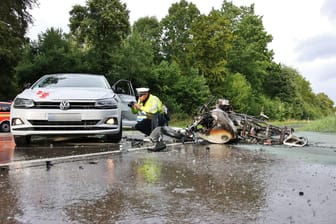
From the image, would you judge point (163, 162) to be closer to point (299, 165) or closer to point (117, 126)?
point (299, 165)

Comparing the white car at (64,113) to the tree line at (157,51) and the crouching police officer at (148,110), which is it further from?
the tree line at (157,51)

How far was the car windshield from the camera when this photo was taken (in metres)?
9.91

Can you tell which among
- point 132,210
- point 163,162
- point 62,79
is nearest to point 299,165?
point 163,162

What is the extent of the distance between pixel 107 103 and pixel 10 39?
2300 centimetres

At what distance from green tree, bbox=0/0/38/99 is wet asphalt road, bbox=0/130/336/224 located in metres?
23.2

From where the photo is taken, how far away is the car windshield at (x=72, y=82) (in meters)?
9.91

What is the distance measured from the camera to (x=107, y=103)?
350 inches

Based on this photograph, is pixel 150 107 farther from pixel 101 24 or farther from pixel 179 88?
pixel 179 88

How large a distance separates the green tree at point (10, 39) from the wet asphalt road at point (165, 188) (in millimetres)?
23156

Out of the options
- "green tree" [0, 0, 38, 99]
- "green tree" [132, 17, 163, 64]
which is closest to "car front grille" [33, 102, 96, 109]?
"green tree" [0, 0, 38, 99]

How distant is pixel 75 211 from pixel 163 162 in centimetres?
306

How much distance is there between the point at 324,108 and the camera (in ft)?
371

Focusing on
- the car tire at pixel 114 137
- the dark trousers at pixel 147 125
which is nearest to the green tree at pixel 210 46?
the dark trousers at pixel 147 125

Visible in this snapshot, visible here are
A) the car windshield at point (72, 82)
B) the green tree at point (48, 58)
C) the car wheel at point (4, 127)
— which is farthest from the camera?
the green tree at point (48, 58)
